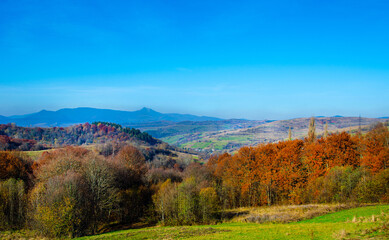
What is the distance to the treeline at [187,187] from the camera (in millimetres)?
34281

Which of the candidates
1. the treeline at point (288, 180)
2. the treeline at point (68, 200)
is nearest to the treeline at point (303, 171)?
the treeline at point (288, 180)

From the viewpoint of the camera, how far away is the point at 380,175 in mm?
39875

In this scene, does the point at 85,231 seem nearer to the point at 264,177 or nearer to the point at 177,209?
the point at 177,209

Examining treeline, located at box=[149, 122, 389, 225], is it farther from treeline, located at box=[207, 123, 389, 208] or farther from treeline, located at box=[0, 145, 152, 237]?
treeline, located at box=[0, 145, 152, 237]

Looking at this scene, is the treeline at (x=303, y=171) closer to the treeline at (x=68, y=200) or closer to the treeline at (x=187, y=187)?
the treeline at (x=187, y=187)

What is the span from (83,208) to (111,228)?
7770 mm

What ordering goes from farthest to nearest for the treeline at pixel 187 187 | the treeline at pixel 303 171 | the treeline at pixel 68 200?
the treeline at pixel 303 171 → the treeline at pixel 187 187 → the treeline at pixel 68 200

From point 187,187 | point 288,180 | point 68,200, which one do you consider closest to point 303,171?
point 288,180

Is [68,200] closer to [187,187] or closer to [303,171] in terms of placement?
[187,187]

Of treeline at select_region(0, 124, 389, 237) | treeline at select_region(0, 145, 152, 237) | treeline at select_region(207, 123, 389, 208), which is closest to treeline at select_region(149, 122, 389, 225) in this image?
treeline at select_region(207, 123, 389, 208)

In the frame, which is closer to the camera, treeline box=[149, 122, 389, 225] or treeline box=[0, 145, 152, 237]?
treeline box=[0, 145, 152, 237]

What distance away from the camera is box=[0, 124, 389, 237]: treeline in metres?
34.3

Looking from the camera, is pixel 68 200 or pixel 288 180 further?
pixel 288 180

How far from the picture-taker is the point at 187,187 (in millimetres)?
42625
